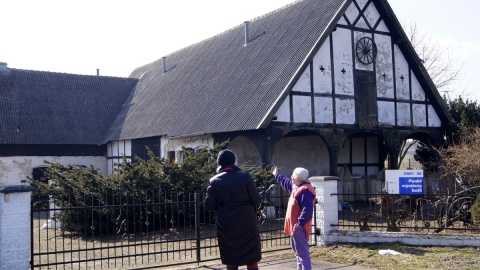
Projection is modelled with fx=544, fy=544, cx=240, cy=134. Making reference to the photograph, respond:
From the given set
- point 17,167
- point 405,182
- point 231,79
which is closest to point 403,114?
point 231,79

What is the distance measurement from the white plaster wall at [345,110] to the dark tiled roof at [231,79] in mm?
2276

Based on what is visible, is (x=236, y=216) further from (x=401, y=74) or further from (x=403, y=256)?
(x=401, y=74)

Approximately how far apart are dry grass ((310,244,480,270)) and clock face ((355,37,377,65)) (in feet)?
33.7

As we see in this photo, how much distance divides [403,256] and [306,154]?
12868mm

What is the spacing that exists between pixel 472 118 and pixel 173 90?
12690 millimetres

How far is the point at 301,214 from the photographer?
734 cm

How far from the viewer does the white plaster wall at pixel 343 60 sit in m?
18.4

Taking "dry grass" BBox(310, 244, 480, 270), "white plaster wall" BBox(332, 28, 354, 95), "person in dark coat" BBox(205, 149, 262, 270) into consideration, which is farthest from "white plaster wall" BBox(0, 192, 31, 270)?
"white plaster wall" BBox(332, 28, 354, 95)

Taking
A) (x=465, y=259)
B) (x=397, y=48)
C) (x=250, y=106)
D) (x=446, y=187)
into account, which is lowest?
(x=465, y=259)

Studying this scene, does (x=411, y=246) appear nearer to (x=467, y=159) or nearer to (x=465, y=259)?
(x=465, y=259)

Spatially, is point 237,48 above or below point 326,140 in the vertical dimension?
above

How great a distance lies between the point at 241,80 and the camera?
1986cm

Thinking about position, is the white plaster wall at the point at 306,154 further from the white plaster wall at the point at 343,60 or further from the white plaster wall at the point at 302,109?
the white plaster wall at the point at 302,109

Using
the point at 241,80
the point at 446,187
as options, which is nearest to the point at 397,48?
the point at 241,80
